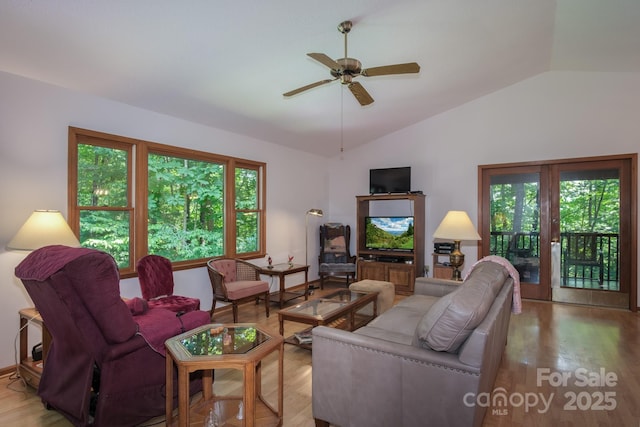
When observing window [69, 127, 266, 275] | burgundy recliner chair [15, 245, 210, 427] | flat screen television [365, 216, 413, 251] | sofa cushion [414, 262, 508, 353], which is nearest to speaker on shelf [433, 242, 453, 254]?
flat screen television [365, 216, 413, 251]

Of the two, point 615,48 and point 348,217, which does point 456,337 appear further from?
point 348,217

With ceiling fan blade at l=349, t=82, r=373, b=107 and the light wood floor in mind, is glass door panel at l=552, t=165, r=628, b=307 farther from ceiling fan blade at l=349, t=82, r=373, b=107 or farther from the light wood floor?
ceiling fan blade at l=349, t=82, r=373, b=107

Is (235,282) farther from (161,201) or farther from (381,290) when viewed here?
(381,290)

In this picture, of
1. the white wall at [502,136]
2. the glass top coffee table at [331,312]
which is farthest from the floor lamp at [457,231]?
the white wall at [502,136]

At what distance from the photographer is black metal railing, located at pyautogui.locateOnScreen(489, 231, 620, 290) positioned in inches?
191

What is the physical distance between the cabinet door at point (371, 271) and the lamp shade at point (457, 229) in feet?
7.61

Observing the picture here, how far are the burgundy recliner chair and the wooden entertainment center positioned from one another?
13.9ft

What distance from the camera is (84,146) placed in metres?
3.39

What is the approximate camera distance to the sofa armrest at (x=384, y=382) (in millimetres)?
1633

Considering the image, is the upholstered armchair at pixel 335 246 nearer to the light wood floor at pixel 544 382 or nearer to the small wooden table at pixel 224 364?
the light wood floor at pixel 544 382

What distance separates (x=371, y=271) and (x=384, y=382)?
14.0ft

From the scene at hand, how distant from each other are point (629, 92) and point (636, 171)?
1076 millimetres

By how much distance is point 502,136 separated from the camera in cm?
544

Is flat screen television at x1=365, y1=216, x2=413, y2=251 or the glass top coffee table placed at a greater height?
→ flat screen television at x1=365, y1=216, x2=413, y2=251
